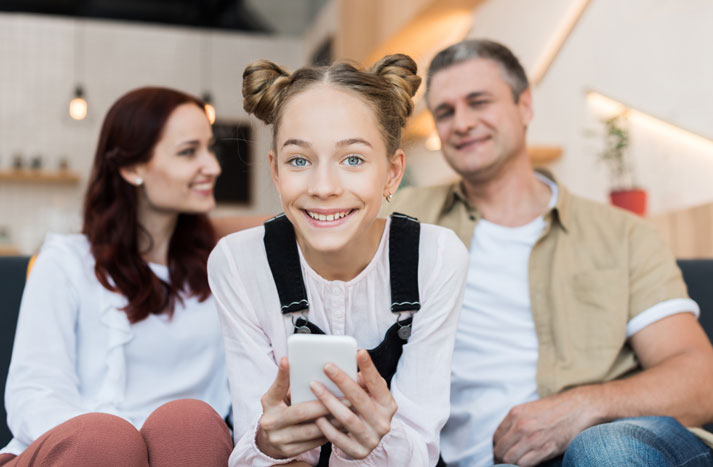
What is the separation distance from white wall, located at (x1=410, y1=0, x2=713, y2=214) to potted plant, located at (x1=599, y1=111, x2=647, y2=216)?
A: 0.21 ft

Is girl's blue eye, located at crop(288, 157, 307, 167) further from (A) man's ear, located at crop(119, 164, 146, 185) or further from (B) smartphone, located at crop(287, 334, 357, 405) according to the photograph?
(A) man's ear, located at crop(119, 164, 146, 185)

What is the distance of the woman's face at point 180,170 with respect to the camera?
6.07 feet

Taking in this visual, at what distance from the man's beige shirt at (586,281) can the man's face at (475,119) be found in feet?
0.46

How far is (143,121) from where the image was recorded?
6.07 ft

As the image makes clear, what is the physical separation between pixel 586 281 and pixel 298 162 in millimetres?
921

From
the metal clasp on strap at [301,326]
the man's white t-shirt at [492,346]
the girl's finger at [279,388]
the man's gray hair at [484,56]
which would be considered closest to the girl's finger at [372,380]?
the girl's finger at [279,388]

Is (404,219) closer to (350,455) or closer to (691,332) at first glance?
(350,455)

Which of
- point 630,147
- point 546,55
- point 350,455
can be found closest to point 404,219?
point 350,455

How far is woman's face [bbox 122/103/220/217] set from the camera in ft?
6.07

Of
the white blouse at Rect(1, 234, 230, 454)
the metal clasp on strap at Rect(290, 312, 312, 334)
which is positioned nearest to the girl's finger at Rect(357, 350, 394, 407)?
the metal clasp on strap at Rect(290, 312, 312, 334)

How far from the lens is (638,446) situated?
1313 mm

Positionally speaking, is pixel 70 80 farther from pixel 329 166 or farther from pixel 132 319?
pixel 329 166

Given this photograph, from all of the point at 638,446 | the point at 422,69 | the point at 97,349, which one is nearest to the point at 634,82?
the point at 422,69

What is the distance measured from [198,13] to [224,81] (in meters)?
0.83
